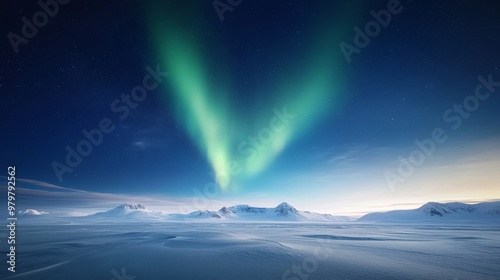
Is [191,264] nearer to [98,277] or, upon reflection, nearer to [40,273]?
[98,277]

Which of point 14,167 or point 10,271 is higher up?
point 14,167

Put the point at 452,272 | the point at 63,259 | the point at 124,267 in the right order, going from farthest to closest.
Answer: the point at 63,259, the point at 124,267, the point at 452,272

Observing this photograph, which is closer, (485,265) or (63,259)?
(485,265)

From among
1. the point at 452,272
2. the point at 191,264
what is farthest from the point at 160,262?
the point at 452,272

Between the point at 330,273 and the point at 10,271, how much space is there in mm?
18605

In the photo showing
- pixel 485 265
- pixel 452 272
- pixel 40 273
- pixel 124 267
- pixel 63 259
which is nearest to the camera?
pixel 40 273

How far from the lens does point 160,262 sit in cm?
1738

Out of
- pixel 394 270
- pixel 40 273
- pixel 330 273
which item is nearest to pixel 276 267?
pixel 330 273

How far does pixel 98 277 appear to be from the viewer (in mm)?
12844

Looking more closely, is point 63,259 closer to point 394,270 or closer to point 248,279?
point 248,279

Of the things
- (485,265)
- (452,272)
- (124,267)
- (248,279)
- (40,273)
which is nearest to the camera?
(248,279)

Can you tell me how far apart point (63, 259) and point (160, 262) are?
7.59 metres

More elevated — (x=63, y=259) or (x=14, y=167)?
(x=14, y=167)

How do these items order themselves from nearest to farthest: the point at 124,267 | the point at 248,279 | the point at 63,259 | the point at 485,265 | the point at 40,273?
the point at 248,279
the point at 40,273
the point at 124,267
the point at 485,265
the point at 63,259
